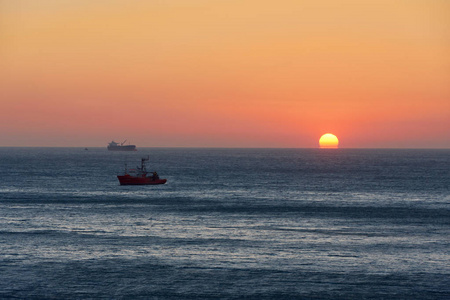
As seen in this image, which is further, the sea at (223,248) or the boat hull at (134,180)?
the boat hull at (134,180)

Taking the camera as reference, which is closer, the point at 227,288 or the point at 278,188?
the point at 227,288

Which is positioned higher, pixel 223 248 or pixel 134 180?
pixel 134 180

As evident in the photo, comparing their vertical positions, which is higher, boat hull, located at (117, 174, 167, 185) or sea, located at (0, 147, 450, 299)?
boat hull, located at (117, 174, 167, 185)

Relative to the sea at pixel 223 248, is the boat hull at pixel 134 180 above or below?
above

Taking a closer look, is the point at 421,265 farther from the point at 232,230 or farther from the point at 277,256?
the point at 232,230

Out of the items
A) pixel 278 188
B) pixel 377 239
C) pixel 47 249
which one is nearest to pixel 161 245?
pixel 47 249

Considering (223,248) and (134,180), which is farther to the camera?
(134,180)

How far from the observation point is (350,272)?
5003 centimetres

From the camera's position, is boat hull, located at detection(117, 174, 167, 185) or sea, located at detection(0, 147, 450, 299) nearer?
sea, located at detection(0, 147, 450, 299)

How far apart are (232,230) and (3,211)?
127 ft

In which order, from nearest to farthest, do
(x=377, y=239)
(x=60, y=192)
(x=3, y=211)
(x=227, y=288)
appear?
(x=227, y=288), (x=377, y=239), (x=3, y=211), (x=60, y=192)

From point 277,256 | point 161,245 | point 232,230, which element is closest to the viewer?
point 277,256

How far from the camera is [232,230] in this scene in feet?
237

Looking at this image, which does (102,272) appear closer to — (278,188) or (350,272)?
(350,272)
